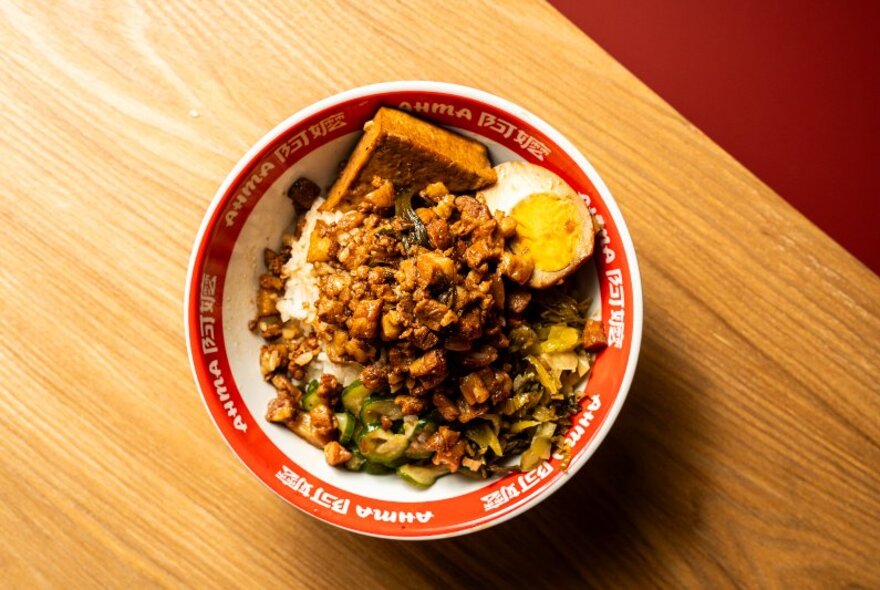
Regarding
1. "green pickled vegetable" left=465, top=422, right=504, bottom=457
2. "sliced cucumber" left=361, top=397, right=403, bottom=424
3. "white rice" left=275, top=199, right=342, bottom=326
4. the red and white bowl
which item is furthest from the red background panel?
"sliced cucumber" left=361, top=397, right=403, bottom=424

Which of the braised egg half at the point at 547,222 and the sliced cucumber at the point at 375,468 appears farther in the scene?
the sliced cucumber at the point at 375,468

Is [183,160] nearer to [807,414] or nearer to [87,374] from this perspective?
[87,374]

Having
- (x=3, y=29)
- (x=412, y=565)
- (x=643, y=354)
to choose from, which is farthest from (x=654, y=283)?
(x=3, y=29)

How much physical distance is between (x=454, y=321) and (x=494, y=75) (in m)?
1.10

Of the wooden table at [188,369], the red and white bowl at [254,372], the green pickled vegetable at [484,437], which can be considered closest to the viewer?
the red and white bowl at [254,372]

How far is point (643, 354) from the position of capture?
8.50 ft

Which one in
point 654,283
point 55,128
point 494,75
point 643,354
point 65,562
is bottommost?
point 65,562

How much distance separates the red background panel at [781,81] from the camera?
10.6ft

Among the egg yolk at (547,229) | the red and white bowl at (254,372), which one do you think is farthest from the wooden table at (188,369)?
the egg yolk at (547,229)

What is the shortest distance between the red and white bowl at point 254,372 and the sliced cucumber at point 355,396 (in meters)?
0.19

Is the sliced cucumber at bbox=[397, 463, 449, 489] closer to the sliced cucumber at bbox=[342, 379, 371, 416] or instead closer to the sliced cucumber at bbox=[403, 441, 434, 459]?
the sliced cucumber at bbox=[403, 441, 434, 459]

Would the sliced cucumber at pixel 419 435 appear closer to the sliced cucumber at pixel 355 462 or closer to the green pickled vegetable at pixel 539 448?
the sliced cucumber at pixel 355 462

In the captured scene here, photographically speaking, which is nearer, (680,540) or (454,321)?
(454,321)

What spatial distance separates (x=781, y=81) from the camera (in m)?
3.24
